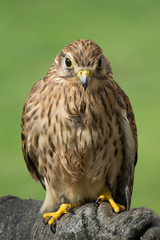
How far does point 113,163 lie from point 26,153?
18.3 inches

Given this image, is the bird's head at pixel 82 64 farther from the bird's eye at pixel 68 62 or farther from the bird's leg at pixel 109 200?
the bird's leg at pixel 109 200

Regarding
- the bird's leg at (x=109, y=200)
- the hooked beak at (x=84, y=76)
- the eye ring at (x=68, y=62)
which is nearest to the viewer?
the hooked beak at (x=84, y=76)

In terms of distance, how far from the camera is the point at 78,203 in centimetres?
275

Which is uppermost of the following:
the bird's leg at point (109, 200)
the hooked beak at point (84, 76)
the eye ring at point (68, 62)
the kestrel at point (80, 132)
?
the eye ring at point (68, 62)

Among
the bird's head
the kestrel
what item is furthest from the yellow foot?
the bird's head

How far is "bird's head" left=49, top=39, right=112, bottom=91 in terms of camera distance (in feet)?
7.59

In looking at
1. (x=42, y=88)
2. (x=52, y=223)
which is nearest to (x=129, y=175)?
(x=52, y=223)

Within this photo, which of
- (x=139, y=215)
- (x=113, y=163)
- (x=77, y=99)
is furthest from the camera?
(x=113, y=163)

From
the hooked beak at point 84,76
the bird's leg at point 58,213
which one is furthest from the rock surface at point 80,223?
the hooked beak at point 84,76

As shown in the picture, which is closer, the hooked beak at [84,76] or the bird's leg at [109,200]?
the hooked beak at [84,76]

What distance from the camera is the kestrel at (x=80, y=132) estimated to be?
2463mm

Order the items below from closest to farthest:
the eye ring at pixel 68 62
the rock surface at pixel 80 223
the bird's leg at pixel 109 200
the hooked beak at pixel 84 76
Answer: the rock surface at pixel 80 223, the hooked beak at pixel 84 76, the eye ring at pixel 68 62, the bird's leg at pixel 109 200

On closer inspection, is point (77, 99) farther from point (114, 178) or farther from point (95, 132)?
point (114, 178)

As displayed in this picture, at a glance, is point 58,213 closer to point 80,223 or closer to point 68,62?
point 80,223
